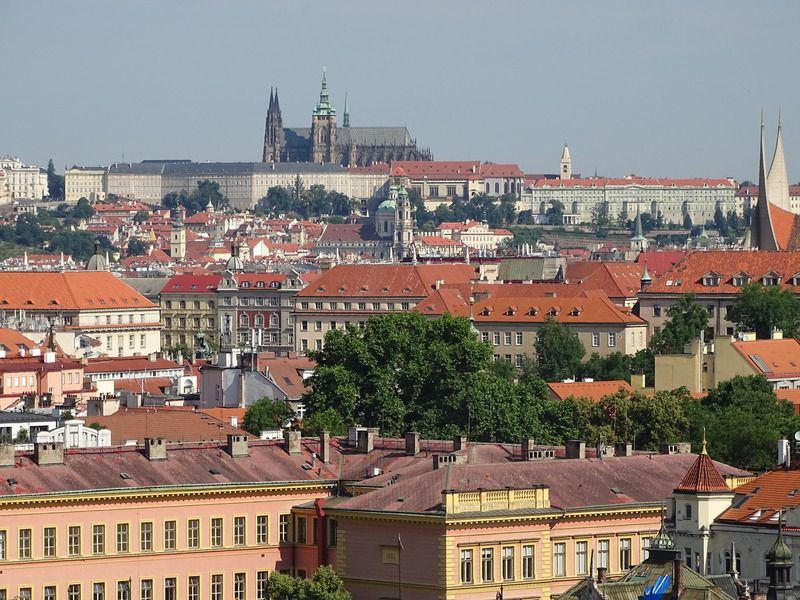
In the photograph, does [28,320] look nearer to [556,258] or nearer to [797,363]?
[556,258]

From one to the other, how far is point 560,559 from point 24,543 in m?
8.96

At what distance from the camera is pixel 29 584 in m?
48.1

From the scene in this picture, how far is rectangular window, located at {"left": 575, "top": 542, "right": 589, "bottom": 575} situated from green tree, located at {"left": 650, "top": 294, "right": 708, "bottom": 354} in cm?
5365

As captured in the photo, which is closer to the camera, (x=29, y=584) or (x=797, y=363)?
(x=29, y=584)

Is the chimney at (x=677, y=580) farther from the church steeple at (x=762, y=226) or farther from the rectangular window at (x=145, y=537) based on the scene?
the church steeple at (x=762, y=226)

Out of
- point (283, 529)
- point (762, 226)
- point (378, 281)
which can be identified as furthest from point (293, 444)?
point (378, 281)

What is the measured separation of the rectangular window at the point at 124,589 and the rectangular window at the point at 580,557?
25.1 feet

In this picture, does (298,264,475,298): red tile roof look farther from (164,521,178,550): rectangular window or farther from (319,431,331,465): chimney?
(164,521,178,550): rectangular window

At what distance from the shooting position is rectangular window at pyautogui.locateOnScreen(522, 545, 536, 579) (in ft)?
157

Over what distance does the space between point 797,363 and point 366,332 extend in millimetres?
23472

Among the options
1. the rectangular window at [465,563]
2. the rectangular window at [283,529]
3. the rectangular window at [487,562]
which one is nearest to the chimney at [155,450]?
the rectangular window at [283,529]

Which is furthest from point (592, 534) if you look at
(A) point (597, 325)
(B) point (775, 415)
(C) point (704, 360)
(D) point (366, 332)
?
(A) point (597, 325)

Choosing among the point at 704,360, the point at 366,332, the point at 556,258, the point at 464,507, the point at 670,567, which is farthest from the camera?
the point at 556,258

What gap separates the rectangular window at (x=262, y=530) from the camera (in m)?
51.4
